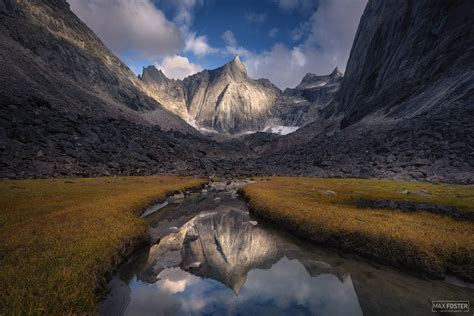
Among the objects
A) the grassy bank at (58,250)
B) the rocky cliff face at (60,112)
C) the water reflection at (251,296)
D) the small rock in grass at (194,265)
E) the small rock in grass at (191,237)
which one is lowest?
the water reflection at (251,296)

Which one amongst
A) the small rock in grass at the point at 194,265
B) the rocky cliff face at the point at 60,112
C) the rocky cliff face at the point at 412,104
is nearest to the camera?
the small rock in grass at the point at 194,265

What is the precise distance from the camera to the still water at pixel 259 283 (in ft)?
31.7

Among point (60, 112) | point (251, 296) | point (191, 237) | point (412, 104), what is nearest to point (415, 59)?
point (412, 104)

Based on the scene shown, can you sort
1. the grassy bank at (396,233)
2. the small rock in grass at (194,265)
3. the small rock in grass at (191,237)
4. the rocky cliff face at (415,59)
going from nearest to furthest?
the grassy bank at (396,233) → the small rock in grass at (194,265) → the small rock in grass at (191,237) → the rocky cliff face at (415,59)

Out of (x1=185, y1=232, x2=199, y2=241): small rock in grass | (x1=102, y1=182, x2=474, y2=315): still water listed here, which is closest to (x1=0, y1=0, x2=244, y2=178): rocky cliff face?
(x1=185, y1=232, x2=199, y2=241): small rock in grass

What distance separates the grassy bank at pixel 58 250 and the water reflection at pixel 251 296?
2113mm

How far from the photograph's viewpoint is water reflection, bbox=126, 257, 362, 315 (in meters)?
9.55

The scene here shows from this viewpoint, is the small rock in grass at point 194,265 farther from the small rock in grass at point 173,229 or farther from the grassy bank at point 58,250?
the small rock in grass at point 173,229

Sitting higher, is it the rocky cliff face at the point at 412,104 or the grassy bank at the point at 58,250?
the rocky cliff face at the point at 412,104

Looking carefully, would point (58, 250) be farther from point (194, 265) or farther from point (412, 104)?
point (412, 104)

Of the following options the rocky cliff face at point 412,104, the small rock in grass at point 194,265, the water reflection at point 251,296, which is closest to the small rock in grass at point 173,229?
the small rock in grass at point 194,265

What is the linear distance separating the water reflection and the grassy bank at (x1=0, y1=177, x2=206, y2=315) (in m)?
2.11

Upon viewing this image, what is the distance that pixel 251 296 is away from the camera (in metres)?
10.5

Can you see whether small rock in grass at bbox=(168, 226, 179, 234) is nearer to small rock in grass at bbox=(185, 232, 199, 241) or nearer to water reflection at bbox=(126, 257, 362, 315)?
small rock in grass at bbox=(185, 232, 199, 241)
